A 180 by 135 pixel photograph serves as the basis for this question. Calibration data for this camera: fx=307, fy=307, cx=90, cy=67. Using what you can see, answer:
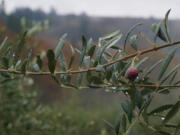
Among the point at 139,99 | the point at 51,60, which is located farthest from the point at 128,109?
the point at 51,60

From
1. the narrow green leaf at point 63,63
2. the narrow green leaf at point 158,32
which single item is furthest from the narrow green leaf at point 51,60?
the narrow green leaf at point 158,32

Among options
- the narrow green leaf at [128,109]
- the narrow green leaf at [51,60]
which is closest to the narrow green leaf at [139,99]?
the narrow green leaf at [128,109]

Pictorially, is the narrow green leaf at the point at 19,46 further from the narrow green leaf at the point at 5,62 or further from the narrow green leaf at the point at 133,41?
the narrow green leaf at the point at 133,41

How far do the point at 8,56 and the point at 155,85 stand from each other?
0.23 metres

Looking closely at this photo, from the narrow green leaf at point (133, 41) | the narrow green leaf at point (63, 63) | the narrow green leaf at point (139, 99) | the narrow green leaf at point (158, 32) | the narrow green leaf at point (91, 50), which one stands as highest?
the narrow green leaf at point (158, 32)

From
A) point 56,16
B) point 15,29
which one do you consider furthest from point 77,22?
point 15,29

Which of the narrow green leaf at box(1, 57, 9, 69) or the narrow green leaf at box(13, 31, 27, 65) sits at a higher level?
the narrow green leaf at box(13, 31, 27, 65)

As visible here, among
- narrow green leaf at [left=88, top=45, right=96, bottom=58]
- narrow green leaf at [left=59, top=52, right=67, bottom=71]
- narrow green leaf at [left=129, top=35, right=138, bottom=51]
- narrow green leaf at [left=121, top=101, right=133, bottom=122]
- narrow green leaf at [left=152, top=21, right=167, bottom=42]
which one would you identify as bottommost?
narrow green leaf at [left=121, top=101, right=133, bottom=122]

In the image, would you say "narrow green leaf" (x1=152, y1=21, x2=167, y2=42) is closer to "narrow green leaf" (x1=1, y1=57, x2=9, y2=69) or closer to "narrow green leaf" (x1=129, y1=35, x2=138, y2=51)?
"narrow green leaf" (x1=129, y1=35, x2=138, y2=51)

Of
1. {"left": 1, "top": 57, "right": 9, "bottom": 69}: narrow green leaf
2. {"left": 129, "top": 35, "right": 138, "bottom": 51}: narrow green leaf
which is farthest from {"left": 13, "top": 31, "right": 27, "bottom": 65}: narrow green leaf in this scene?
{"left": 129, "top": 35, "right": 138, "bottom": 51}: narrow green leaf

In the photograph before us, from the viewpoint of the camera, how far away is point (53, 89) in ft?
29.3

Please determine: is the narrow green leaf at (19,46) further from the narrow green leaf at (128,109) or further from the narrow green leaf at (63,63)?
the narrow green leaf at (128,109)

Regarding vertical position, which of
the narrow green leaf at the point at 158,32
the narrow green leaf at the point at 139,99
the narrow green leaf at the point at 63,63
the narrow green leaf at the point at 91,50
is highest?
the narrow green leaf at the point at 158,32

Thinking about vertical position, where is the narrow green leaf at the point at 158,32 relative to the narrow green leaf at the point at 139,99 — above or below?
above
